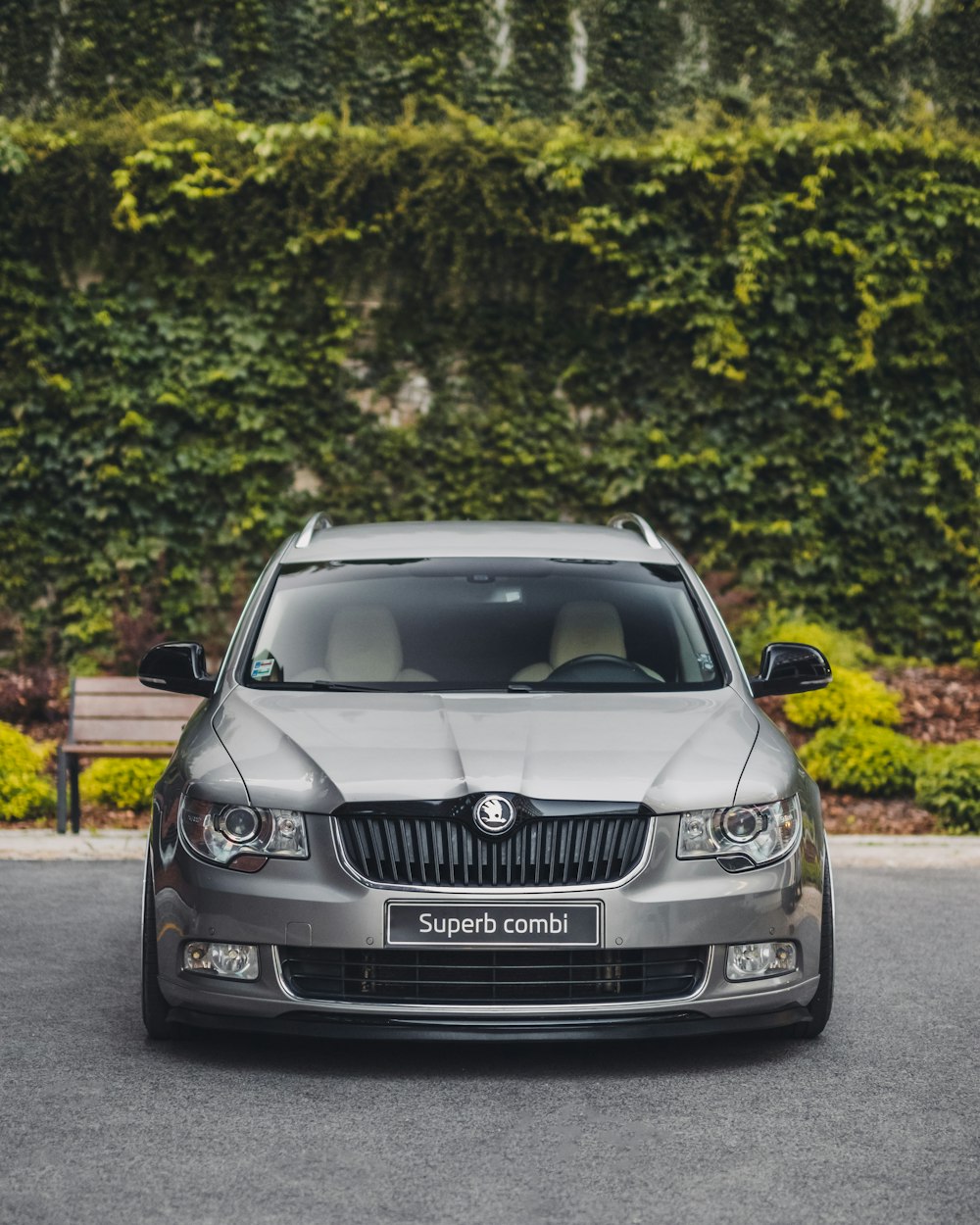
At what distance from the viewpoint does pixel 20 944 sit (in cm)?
695

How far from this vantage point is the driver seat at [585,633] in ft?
21.0

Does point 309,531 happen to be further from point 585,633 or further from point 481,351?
point 481,351

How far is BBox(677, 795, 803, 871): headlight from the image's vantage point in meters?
4.88

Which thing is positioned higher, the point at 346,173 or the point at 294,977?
the point at 346,173

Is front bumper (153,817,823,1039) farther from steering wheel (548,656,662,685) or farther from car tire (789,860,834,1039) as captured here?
steering wheel (548,656,662,685)

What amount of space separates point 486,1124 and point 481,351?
10691 millimetres

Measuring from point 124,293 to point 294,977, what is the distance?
10.5 meters

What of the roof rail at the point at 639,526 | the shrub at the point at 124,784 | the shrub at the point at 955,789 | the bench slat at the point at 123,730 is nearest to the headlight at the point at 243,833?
the roof rail at the point at 639,526

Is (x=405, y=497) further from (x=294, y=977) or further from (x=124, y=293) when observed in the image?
(x=294, y=977)

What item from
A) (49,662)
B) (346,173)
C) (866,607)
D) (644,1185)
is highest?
(346,173)

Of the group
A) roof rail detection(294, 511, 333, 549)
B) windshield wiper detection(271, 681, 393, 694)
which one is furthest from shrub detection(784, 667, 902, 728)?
windshield wiper detection(271, 681, 393, 694)

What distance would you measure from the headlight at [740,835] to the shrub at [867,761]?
6.29 metres

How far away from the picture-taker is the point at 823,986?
525 cm

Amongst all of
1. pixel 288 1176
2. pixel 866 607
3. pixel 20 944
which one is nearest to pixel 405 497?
pixel 866 607
